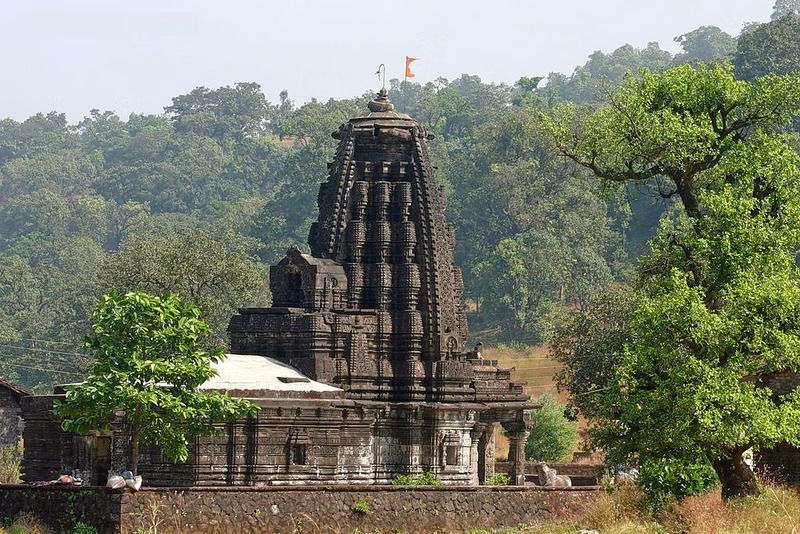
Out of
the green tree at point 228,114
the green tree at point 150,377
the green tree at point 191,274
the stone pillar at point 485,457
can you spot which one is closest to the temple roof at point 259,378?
the green tree at point 150,377

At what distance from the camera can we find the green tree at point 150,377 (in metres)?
35.2

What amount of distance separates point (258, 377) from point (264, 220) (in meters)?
81.8

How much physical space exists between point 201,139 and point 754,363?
138 meters

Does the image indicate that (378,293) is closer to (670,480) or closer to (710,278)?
(710,278)

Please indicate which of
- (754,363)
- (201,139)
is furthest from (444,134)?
(754,363)

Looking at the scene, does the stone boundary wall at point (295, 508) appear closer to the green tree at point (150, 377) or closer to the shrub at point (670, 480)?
the shrub at point (670, 480)

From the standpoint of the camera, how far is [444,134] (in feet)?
483

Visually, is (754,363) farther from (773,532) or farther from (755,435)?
(773,532)

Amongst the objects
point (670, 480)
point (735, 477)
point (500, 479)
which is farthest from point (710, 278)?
point (500, 479)

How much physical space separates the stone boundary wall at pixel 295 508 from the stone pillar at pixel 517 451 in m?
9.54

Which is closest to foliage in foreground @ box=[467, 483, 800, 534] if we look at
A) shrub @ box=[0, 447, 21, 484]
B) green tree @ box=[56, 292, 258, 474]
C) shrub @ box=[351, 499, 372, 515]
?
shrub @ box=[351, 499, 372, 515]

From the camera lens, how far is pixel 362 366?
44406 millimetres

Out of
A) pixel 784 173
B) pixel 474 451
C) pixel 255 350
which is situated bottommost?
pixel 474 451

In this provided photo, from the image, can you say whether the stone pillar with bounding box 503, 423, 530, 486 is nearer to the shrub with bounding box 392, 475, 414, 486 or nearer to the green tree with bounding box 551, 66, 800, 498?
the shrub with bounding box 392, 475, 414, 486
